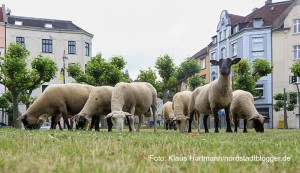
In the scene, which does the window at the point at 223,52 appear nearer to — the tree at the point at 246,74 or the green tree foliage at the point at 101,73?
the tree at the point at 246,74

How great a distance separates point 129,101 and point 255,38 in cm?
4255

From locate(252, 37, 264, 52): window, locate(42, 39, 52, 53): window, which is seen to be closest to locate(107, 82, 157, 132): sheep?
locate(252, 37, 264, 52): window

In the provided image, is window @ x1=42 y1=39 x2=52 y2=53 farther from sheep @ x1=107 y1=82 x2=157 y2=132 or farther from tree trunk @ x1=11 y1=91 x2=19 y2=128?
sheep @ x1=107 y1=82 x2=157 y2=132

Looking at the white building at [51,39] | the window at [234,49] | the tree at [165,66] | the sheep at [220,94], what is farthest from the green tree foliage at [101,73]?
the sheep at [220,94]

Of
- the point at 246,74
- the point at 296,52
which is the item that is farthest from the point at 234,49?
the point at 246,74

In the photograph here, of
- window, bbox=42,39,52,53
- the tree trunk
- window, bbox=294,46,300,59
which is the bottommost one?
the tree trunk

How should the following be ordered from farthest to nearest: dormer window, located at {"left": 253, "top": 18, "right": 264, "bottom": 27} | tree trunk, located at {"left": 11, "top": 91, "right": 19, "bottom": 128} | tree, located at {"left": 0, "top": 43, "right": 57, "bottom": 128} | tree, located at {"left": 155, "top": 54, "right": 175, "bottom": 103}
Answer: dormer window, located at {"left": 253, "top": 18, "right": 264, "bottom": 27} → tree, located at {"left": 155, "top": 54, "right": 175, "bottom": 103} → tree, located at {"left": 0, "top": 43, "right": 57, "bottom": 128} → tree trunk, located at {"left": 11, "top": 91, "right": 19, "bottom": 128}

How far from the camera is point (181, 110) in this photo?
61.5ft

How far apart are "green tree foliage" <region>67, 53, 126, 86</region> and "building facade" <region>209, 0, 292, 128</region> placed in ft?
56.3

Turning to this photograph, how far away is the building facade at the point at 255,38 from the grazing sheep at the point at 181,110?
31.8 meters

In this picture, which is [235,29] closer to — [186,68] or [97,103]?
[186,68]

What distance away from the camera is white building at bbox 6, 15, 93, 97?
59.4 m

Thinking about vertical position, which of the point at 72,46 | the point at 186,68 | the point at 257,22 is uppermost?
the point at 257,22

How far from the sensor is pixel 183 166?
10.4 ft
